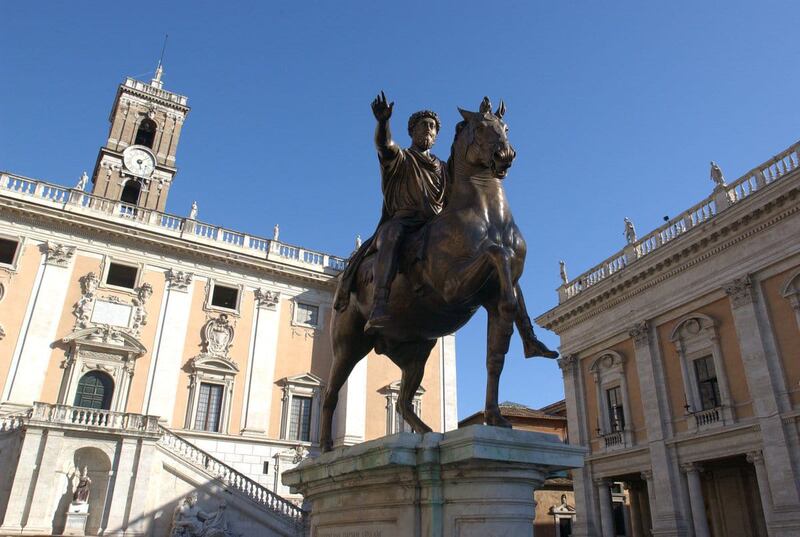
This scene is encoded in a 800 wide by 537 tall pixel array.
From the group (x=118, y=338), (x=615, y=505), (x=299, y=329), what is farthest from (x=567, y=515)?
(x=118, y=338)

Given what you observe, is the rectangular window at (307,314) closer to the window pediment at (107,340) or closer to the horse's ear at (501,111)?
the window pediment at (107,340)

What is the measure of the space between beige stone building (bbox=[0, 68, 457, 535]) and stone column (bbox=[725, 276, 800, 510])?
49.2ft

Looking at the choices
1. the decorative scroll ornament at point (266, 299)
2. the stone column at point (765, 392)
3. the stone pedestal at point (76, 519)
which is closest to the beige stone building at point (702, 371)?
the stone column at point (765, 392)

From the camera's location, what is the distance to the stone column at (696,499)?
20.0 m

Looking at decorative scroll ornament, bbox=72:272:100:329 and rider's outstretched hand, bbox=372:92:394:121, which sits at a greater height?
decorative scroll ornament, bbox=72:272:100:329

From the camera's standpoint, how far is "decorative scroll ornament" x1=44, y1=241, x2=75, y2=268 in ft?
82.9

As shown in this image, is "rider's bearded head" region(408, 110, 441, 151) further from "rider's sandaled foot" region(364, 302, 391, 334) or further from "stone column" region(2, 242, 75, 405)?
"stone column" region(2, 242, 75, 405)

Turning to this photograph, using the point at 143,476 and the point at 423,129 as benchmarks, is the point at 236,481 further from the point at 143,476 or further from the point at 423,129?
the point at 423,129

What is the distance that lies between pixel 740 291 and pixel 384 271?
19377mm

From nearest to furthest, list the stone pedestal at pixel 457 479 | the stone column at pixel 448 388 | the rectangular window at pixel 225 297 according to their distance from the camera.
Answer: the stone pedestal at pixel 457 479 → the rectangular window at pixel 225 297 → the stone column at pixel 448 388

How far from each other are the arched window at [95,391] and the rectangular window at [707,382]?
2272 cm

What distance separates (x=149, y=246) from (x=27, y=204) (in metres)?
5.01

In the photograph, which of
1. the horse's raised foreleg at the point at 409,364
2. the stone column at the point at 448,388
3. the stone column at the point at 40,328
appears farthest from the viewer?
the stone column at the point at 448,388

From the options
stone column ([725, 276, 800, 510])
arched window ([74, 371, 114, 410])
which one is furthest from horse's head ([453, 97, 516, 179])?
arched window ([74, 371, 114, 410])
